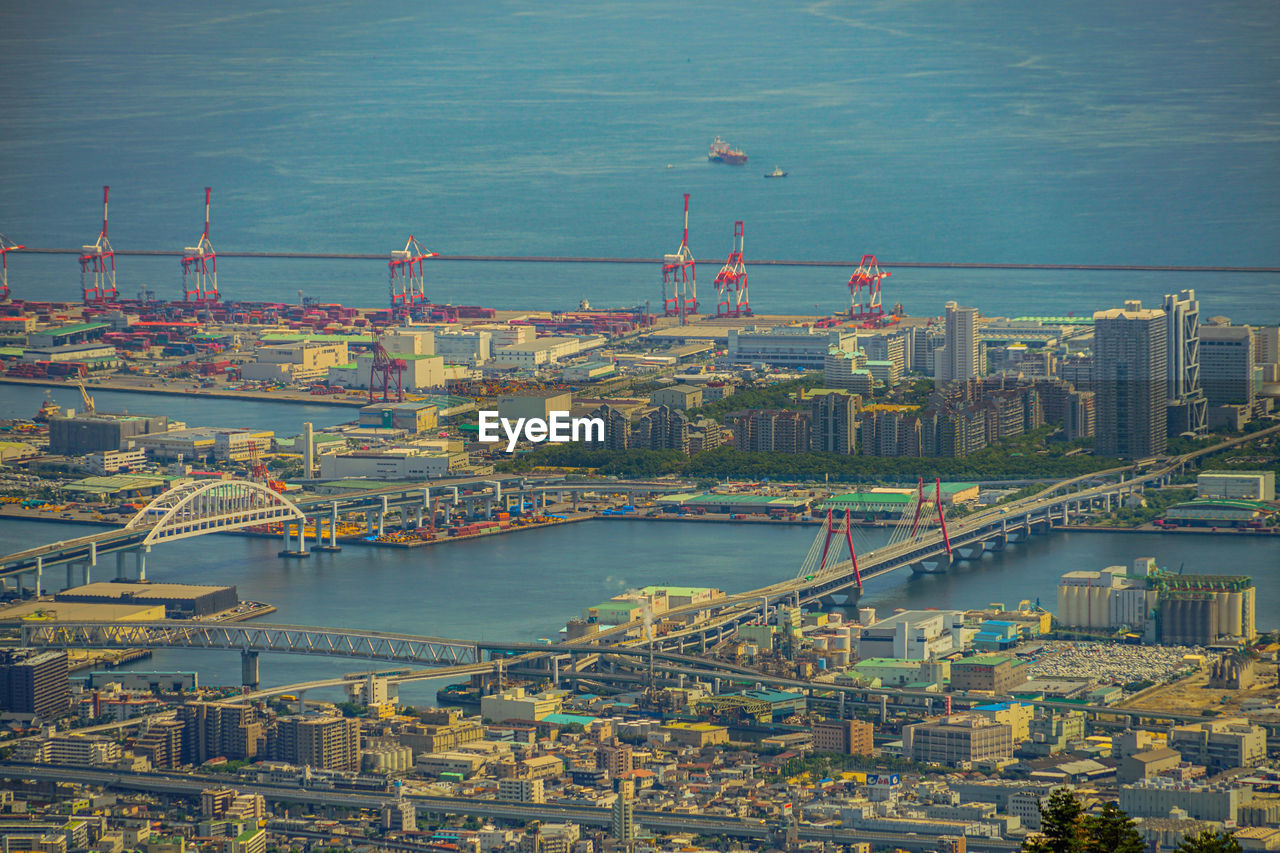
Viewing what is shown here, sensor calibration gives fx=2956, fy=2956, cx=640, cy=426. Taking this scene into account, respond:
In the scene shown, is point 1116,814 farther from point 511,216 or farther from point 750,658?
point 511,216

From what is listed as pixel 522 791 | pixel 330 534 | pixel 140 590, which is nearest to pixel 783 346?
pixel 330 534

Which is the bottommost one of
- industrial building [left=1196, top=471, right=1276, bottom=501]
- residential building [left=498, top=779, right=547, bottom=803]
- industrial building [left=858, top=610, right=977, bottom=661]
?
residential building [left=498, top=779, right=547, bottom=803]

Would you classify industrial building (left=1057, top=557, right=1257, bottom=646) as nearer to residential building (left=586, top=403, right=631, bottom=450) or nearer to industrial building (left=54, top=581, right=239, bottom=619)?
industrial building (left=54, top=581, right=239, bottom=619)

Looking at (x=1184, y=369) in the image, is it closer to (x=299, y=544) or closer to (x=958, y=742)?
(x=299, y=544)

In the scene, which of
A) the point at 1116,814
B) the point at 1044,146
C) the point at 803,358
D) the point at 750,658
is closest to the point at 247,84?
the point at 1044,146

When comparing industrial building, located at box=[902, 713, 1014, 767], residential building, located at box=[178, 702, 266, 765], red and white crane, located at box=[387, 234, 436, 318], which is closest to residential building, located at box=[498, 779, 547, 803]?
residential building, located at box=[178, 702, 266, 765]

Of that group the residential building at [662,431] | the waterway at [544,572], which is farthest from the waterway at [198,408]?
the waterway at [544,572]
